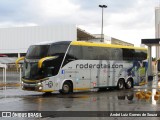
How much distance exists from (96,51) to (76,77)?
257 cm

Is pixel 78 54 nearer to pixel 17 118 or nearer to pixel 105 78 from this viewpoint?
pixel 105 78

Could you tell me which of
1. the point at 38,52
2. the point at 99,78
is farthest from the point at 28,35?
the point at 38,52

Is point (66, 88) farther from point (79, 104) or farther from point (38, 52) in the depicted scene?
point (79, 104)

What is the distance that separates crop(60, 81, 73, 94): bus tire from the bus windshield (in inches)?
94.9

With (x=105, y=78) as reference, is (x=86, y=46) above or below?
above

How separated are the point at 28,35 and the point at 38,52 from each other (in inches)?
3312

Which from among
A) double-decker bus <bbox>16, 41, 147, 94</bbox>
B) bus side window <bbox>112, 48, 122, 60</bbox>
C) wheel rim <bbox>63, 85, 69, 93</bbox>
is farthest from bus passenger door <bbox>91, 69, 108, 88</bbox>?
wheel rim <bbox>63, 85, 69, 93</bbox>

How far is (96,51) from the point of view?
2477cm

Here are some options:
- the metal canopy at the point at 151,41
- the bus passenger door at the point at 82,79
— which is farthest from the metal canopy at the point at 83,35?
the bus passenger door at the point at 82,79

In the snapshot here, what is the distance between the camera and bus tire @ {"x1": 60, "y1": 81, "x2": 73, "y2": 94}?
22.5m

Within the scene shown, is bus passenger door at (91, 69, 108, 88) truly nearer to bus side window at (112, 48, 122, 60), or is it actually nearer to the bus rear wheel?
bus side window at (112, 48, 122, 60)

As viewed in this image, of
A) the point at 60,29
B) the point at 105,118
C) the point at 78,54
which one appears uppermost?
the point at 60,29

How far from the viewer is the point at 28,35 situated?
4122 inches

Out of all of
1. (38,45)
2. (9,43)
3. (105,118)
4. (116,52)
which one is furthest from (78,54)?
(9,43)
